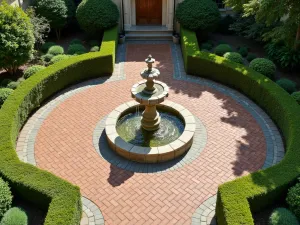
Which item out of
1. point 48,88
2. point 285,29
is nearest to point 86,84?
point 48,88

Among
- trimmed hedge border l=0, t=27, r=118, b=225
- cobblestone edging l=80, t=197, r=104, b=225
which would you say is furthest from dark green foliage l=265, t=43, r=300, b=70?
cobblestone edging l=80, t=197, r=104, b=225

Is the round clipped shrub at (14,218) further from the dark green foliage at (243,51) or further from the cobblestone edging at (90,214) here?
the dark green foliage at (243,51)

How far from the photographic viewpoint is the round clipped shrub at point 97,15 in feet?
61.9

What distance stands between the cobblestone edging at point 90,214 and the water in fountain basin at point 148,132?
10.4 feet

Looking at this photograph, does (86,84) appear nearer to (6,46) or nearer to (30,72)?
(30,72)

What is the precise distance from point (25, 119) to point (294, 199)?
10.3m

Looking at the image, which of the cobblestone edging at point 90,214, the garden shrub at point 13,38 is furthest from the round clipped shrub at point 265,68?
the garden shrub at point 13,38

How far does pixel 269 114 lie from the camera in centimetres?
1316

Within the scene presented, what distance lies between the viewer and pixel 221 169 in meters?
10.5

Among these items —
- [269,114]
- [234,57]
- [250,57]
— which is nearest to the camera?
[269,114]

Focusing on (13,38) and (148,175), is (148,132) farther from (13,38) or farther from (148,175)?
(13,38)

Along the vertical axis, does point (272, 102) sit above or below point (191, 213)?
above

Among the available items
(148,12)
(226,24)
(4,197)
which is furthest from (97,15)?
(4,197)

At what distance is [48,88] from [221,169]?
8582 millimetres
